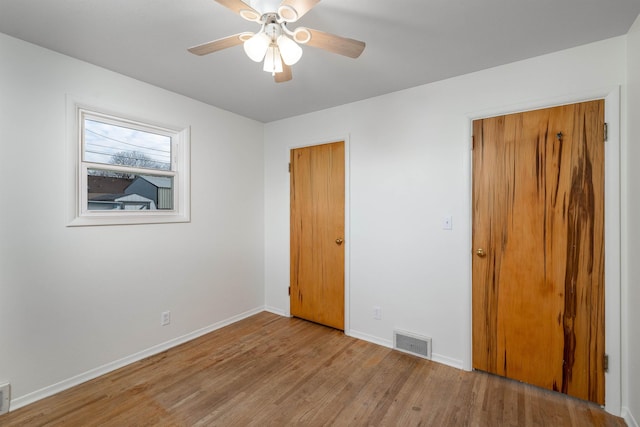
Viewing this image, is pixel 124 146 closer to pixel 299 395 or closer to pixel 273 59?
pixel 273 59

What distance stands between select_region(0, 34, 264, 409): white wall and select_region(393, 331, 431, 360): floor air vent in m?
1.83

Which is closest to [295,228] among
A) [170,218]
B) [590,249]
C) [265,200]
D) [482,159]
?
[265,200]

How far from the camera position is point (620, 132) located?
6.03 ft

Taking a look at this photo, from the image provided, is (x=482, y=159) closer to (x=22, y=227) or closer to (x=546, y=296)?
(x=546, y=296)

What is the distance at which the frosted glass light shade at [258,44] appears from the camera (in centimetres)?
140

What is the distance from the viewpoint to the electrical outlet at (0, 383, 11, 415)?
72.3 inches

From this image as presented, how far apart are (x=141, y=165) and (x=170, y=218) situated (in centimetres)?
53

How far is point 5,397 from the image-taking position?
185cm

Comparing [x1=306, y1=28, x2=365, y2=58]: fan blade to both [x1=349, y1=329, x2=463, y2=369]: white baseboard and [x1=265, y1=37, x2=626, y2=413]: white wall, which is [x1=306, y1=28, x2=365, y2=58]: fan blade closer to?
[x1=265, y1=37, x2=626, y2=413]: white wall

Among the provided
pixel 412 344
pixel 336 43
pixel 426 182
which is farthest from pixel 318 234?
pixel 336 43

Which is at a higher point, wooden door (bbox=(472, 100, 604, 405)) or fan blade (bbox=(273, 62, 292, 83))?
fan blade (bbox=(273, 62, 292, 83))

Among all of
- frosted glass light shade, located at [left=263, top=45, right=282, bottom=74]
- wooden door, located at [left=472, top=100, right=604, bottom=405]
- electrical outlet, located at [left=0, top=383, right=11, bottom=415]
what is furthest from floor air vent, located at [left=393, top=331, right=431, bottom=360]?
electrical outlet, located at [left=0, top=383, right=11, bottom=415]

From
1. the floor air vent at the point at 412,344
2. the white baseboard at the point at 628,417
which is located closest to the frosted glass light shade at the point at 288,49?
the floor air vent at the point at 412,344

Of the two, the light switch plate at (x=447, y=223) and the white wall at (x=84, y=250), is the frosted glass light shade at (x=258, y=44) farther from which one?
the light switch plate at (x=447, y=223)
